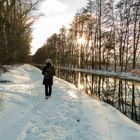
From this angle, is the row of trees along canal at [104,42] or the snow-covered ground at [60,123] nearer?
the snow-covered ground at [60,123]

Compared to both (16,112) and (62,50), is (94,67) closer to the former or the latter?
(62,50)

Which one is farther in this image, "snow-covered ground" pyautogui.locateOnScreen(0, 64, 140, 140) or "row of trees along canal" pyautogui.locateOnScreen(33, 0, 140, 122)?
"row of trees along canal" pyautogui.locateOnScreen(33, 0, 140, 122)

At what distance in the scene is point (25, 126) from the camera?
8.20 m

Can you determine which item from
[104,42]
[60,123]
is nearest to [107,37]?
[104,42]

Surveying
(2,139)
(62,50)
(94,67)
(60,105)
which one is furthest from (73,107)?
(62,50)

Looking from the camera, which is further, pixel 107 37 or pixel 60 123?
pixel 107 37

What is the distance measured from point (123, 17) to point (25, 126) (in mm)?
36713

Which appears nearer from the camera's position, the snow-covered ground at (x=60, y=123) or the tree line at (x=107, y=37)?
the snow-covered ground at (x=60, y=123)

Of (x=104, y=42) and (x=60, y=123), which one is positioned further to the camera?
(x=104, y=42)

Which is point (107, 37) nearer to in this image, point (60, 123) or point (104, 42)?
point (104, 42)

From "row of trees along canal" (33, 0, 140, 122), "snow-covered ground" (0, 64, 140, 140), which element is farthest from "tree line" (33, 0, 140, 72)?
"snow-covered ground" (0, 64, 140, 140)

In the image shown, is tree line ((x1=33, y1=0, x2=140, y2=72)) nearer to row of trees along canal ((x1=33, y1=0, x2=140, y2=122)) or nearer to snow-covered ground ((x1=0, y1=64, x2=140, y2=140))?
row of trees along canal ((x1=33, y1=0, x2=140, y2=122))

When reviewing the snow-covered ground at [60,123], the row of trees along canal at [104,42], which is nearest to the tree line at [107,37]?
the row of trees along canal at [104,42]

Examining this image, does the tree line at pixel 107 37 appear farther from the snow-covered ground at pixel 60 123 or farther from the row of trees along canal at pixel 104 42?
the snow-covered ground at pixel 60 123
